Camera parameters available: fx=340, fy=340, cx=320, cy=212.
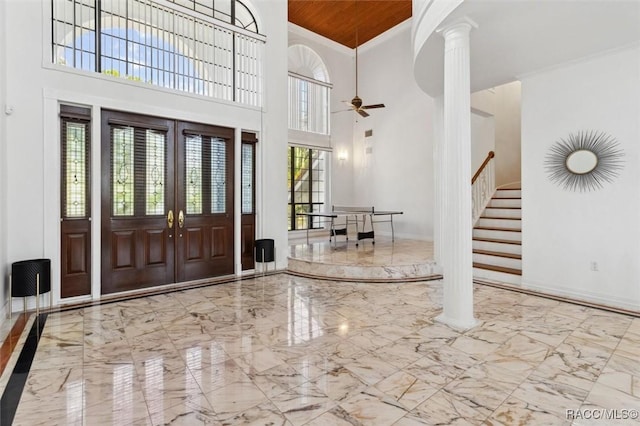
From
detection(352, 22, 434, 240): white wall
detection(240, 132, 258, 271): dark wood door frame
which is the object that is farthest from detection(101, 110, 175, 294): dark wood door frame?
detection(352, 22, 434, 240): white wall

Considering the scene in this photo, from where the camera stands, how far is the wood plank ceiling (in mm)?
7938

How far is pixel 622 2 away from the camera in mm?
2969

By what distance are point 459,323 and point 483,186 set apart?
Answer: 14.6 ft

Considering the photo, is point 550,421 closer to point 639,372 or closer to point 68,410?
point 639,372

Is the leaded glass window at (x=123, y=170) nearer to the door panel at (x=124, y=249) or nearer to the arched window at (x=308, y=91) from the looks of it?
the door panel at (x=124, y=249)

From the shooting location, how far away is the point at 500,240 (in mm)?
5891

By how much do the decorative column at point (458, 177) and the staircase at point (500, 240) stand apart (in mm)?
2094

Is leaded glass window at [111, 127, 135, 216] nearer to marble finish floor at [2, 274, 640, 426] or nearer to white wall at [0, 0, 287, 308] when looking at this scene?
white wall at [0, 0, 287, 308]

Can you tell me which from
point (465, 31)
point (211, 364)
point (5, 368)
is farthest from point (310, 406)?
point (465, 31)

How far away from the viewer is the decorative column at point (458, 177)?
136 inches

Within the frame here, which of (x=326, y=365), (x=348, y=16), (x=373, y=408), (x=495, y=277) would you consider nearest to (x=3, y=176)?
(x=326, y=365)

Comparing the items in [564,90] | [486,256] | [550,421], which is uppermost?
[564,90]

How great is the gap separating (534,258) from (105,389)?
513 centimetres

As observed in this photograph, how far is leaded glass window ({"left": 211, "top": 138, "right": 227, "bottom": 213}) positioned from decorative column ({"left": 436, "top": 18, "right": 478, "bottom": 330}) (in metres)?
3.44
